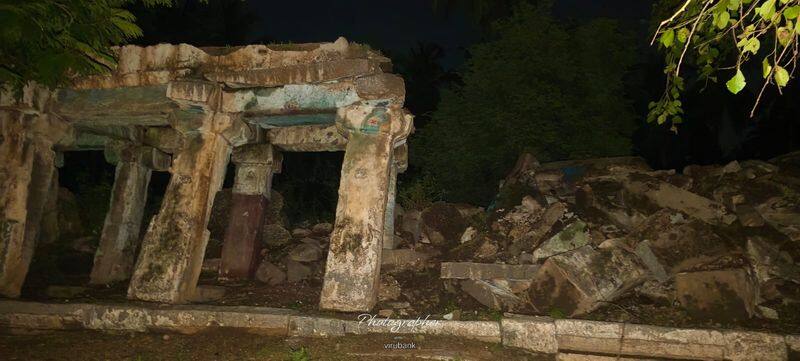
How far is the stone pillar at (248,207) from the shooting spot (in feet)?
23.8

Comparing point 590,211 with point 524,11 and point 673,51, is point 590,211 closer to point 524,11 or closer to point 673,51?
point 673,51

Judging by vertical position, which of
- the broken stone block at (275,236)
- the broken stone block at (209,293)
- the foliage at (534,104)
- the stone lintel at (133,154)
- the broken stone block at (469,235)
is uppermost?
the foliage at (534,104)

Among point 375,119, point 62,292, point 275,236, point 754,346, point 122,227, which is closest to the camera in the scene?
point 754,346

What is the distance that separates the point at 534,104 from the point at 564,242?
7.19 metres

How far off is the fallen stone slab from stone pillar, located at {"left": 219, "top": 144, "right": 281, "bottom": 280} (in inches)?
128

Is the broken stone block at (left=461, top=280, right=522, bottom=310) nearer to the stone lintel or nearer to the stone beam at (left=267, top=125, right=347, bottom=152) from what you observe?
the stone beam at (left=267, top=125, right=347, bottom=152)

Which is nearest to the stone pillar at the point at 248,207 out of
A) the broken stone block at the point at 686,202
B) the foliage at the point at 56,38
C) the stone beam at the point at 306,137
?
the stone beam at the point at 306,137

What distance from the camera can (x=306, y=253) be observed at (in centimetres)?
751

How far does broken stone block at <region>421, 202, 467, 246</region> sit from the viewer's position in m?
7.38

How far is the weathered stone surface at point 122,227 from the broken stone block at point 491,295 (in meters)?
5.90

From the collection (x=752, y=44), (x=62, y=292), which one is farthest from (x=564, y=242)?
(x=62, y=292)

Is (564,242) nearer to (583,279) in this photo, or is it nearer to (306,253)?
(583,279)

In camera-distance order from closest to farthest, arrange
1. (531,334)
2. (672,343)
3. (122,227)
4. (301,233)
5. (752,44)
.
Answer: (752,44) → (672,343) → (531,334) → (122,227) → (301,233)

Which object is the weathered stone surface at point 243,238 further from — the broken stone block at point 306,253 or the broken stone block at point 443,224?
the broken stone block at point 443,224
